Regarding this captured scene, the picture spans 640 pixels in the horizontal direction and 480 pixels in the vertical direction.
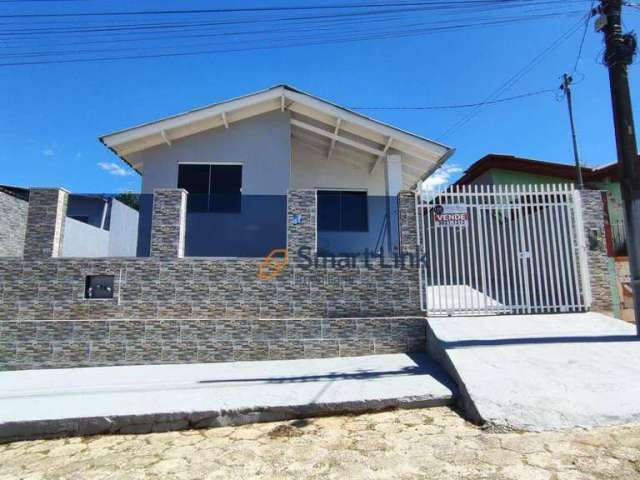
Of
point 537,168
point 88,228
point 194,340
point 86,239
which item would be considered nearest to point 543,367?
point 194,340

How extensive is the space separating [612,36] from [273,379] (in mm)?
7113

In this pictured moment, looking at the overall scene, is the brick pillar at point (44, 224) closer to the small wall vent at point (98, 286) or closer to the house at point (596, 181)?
the small wall vent at point (98, 286)

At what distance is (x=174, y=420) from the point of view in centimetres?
421

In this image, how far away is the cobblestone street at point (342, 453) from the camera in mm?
3129

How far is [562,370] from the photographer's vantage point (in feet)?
15.7

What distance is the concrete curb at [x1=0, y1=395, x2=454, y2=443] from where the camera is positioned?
411 cm

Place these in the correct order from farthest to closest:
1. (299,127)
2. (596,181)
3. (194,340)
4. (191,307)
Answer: (596,181) → (299,127) → (191,307) → (194,340)

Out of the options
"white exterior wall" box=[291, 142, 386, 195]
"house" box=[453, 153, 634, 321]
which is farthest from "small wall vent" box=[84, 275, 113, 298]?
"house" box=[453, 153, 634, 321]

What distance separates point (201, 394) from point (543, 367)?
4019 millimetres

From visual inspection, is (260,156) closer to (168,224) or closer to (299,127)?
(299,127)

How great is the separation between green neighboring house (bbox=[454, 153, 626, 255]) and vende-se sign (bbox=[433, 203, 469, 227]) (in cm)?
551

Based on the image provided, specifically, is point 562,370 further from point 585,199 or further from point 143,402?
point 143,402

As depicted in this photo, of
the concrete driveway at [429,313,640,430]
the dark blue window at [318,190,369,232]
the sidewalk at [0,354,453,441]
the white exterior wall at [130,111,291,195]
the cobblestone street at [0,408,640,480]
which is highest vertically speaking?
Answer: the white exterior wall at [130,111,291,195]

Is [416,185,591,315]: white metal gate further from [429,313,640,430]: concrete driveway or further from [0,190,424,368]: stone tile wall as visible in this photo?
[0,190,424,368]: stone tile wall
